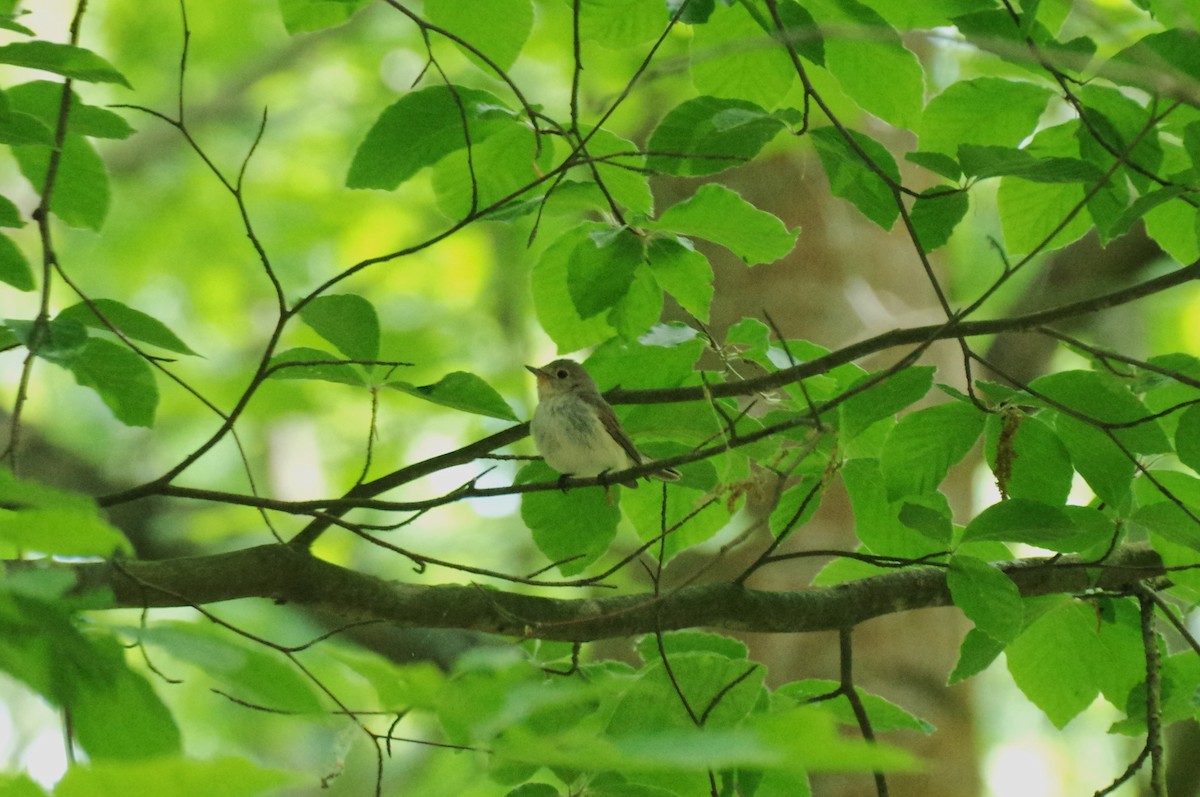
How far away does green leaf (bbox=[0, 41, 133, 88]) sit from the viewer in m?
1.50

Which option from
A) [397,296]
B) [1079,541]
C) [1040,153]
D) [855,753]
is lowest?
[855,753]

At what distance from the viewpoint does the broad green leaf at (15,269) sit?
1858 millimetres

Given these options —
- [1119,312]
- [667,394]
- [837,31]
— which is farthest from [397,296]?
[837,31]

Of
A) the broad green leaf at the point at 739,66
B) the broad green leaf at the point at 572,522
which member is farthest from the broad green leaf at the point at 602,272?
the broad green leaf at the point at 572,522

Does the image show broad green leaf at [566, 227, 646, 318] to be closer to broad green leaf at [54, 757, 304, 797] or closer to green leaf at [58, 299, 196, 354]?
green leaf at [58, 299, 196, 354]

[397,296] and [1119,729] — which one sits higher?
[397,296]

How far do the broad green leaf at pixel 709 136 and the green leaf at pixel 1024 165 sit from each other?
30 centimetres

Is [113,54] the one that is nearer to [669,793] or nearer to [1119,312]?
[1119,312]

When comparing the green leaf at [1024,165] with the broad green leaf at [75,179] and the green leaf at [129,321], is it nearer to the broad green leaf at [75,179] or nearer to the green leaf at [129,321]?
the green leaf at [129,321]

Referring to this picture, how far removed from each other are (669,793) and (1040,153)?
1307mm

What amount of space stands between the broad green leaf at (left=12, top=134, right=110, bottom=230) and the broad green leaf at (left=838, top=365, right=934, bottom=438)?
1421mm

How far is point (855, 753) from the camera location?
26.2 inches

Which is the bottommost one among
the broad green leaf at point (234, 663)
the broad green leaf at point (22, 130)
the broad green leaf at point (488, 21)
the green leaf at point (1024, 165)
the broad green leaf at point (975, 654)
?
the broad green leaf at point (234, 663)

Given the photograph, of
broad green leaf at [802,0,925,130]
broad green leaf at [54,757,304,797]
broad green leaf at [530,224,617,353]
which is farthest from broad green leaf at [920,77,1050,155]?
broad green leaf at [54,757,304,797]
